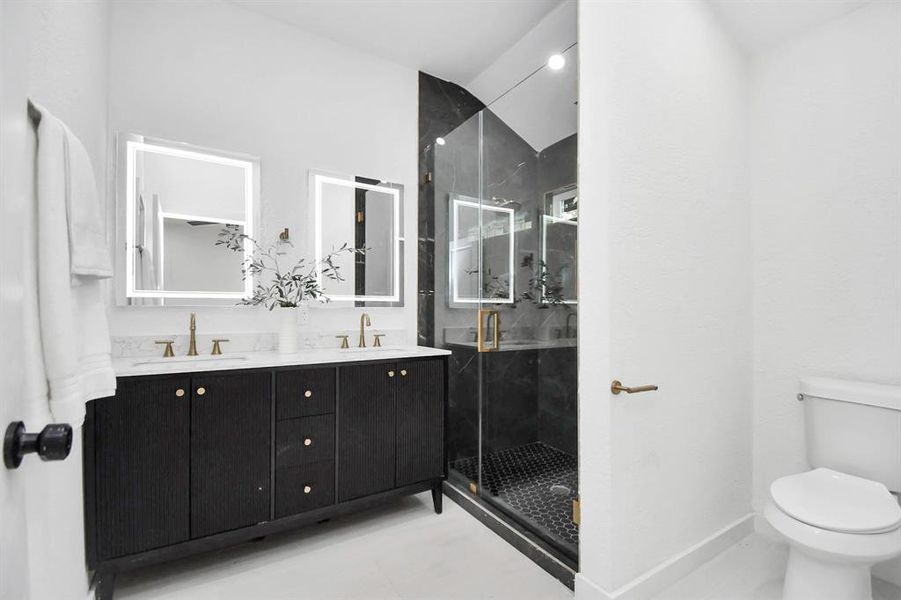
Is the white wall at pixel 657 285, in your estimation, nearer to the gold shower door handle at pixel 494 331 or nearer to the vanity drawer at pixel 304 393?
the gold shower door handle at pixel 494 331

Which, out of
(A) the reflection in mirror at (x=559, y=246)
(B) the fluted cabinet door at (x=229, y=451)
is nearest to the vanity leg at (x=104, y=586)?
(B) the fluted cabinet door at (x=229, y=451)

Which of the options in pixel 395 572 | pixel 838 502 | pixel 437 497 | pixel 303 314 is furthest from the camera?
pixel 303 314

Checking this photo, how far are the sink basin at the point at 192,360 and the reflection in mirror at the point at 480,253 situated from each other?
1.38 metres

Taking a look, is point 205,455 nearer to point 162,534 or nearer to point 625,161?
point 162,534

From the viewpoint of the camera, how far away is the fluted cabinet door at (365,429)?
2.05m

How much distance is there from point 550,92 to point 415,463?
7.13ft

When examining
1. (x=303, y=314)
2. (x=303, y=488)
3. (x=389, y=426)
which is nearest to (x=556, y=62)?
(x=303, y=314)

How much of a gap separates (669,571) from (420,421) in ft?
4.26

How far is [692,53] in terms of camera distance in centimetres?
187

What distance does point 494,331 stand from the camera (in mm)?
2441

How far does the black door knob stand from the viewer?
1.73ft

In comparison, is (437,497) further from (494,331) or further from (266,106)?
(266,106)

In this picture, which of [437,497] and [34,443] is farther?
[437,497]

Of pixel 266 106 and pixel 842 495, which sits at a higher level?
pixel 266 106
